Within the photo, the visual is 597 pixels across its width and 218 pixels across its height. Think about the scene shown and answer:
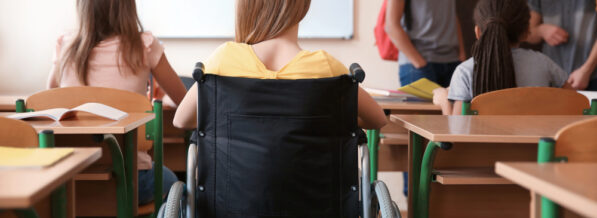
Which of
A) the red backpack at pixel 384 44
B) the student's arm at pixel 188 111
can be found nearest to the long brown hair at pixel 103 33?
the student's arm at pixel 188 111

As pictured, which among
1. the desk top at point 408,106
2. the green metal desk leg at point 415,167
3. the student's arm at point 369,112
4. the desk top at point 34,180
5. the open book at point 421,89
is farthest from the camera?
the open book at point 421,89

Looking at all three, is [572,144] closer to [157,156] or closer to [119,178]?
[119,178]

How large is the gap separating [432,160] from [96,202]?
1203 mm

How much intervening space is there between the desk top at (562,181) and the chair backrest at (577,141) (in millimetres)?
99

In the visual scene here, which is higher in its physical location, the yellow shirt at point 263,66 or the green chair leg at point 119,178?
the yellow shirt at point 263,66

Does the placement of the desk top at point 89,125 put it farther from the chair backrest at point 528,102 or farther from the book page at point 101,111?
the chair backrest at point 528,102

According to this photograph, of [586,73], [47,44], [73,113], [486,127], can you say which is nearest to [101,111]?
[73,113]

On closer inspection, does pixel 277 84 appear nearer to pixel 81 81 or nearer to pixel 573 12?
pixel 81 81

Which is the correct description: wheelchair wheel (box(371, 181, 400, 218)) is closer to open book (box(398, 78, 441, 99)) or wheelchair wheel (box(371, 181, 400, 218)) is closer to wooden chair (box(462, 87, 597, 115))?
wooden chair (box(462, 87, 597, 115))

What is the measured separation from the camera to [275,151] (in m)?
1.50

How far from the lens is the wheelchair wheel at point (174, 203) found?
4.59 feet

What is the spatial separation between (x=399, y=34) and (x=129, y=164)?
5.99ft

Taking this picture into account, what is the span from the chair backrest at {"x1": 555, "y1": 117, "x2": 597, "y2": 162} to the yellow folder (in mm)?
860

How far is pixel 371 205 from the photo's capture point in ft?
5.27
